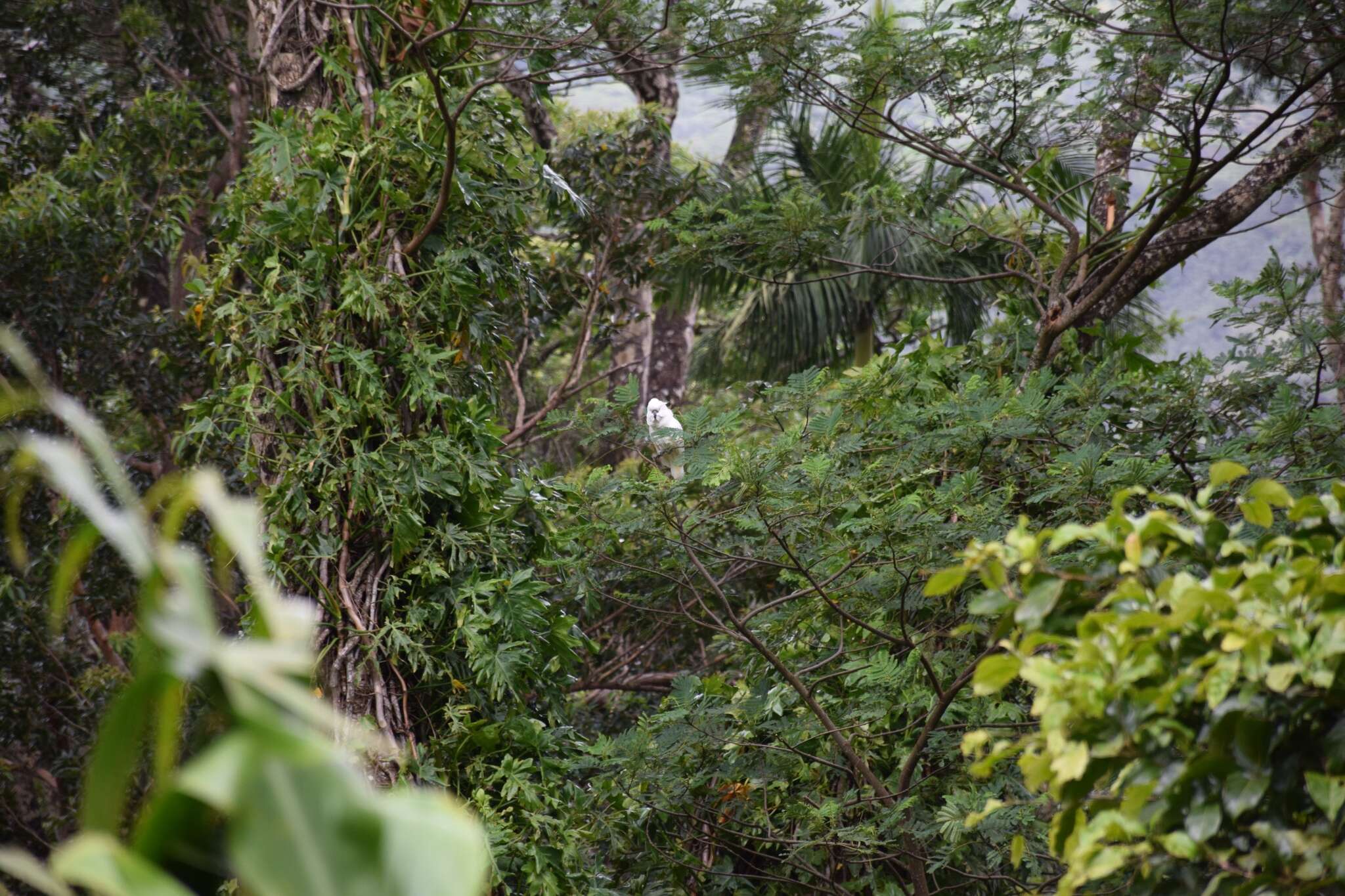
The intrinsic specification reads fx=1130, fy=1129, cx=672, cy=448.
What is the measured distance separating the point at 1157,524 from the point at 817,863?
2.14 metres

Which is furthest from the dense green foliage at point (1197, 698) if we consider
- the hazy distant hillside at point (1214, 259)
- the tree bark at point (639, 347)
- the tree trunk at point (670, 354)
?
the hazy distant hillside at point (1214, 259)

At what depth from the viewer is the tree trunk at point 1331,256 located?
9.29ft

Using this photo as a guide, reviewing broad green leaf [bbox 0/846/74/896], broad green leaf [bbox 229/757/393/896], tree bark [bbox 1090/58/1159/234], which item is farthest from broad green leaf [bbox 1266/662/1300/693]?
tree bark [bbox 1090/58/1159/234]

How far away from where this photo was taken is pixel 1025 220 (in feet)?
12.8

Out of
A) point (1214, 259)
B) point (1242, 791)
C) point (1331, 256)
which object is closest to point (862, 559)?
point (1242, 791)

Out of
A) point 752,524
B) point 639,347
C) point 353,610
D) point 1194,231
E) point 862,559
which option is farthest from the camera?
point 639,347

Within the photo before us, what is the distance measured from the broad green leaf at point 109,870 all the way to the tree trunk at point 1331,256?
2497mm

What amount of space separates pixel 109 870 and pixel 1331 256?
7.03 meters

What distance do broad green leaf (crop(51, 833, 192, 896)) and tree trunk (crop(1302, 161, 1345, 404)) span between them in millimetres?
2497

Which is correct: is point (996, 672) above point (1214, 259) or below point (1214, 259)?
above

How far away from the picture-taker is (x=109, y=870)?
1.53 ft

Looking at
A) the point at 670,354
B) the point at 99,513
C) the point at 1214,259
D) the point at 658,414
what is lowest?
the point at 1214,259

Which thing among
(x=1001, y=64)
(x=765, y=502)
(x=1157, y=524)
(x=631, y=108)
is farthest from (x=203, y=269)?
(x=631, y=108)

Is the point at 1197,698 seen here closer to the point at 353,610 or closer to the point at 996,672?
the point at 996,672
